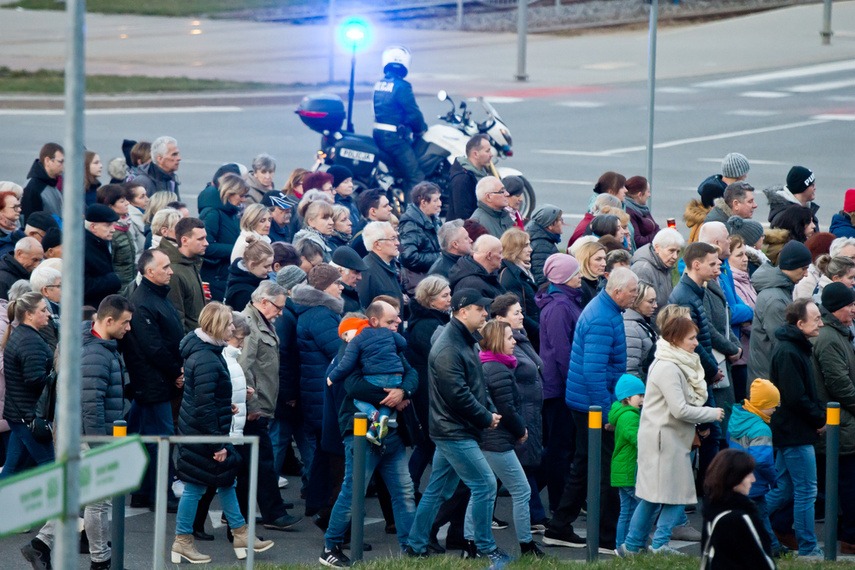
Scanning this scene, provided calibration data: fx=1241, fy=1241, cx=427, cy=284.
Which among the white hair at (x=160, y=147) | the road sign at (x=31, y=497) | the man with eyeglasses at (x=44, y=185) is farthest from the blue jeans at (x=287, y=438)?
the road sign at (x=31, y=497)

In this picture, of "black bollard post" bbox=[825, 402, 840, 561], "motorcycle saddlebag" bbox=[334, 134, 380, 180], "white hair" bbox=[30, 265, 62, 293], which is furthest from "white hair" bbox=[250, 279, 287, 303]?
"motorcycle saddlebag" bbox=[334, 134, 380, 180]

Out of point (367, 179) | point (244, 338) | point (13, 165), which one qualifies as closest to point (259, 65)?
point (13, 165)

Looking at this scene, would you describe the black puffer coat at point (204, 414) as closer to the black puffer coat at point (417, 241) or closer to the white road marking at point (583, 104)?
the black puffer coat at point (417, 241)

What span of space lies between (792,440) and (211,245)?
18.0ft

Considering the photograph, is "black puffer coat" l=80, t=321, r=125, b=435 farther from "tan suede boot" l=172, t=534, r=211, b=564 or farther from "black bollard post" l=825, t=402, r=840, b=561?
"black bollard post" l=825, t=402, r=840, b=561

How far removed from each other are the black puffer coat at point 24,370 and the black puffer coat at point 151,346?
64 cm

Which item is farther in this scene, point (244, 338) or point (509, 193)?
point (509, 193)

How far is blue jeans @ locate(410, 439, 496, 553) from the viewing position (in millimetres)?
7840

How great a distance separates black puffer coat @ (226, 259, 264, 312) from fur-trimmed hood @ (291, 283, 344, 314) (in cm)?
92

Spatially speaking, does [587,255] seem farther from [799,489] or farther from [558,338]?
[799,489]

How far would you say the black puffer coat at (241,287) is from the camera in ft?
32.5

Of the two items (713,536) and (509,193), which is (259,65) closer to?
(509,193)

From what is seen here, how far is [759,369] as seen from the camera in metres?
9.33

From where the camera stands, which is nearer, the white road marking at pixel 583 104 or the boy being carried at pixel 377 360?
the boy being carried at pixel 377 360
